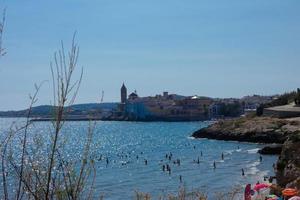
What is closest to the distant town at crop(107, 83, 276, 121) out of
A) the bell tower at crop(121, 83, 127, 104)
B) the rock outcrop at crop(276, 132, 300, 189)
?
the bell tower at crop(121, 83, 127, 104)

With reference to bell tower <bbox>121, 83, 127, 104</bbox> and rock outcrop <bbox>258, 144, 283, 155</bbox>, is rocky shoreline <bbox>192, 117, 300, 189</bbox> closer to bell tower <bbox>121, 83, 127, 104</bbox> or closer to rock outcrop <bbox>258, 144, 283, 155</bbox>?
rock outcrop <bbox>258, 144, 283, 155</bbox>

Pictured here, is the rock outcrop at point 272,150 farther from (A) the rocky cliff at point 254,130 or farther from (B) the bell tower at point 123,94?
(B) the bell tower at point 123,94

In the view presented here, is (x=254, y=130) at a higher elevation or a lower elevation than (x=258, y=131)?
higher

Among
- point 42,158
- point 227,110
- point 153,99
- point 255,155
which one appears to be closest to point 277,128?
point 255,155

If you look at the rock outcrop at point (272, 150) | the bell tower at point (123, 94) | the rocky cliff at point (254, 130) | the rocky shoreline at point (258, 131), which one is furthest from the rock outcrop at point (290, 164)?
the bell tower at point (123, 94)

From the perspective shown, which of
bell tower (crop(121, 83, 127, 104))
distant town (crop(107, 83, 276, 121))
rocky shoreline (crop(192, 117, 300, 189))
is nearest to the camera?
rocky shoreline (crop(192, 117, 300, 189))

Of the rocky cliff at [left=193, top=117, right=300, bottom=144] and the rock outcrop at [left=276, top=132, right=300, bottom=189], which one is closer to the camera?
the rock outcrop at [left=276, top=132, right=300, bottom=189]

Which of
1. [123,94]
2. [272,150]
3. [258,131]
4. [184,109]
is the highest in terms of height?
[123,94]

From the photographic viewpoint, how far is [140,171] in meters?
49.2

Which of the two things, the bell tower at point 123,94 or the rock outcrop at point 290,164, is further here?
the bell tower at point 123,94

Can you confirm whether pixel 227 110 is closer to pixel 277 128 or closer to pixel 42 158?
pixel 277 128

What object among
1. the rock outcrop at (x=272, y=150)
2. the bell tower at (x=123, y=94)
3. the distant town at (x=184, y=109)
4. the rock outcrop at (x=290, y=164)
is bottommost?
the rock outcrop at (x=272, y=150)

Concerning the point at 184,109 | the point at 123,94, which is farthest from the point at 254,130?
the point at 123,94

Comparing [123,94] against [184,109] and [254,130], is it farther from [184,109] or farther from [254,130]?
[254,130]
